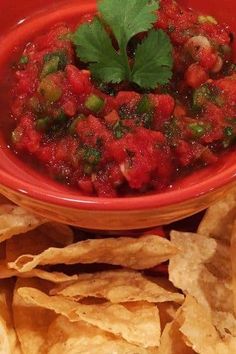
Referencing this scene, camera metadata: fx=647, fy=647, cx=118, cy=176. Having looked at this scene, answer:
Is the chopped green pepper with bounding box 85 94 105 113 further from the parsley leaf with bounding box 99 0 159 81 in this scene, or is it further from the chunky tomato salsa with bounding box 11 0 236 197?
the parsley leaf with bounding box 99 0 159 81

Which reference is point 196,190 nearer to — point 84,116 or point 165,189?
point 165,189

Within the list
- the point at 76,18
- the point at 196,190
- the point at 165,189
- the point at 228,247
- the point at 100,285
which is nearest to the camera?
the point at 196,190

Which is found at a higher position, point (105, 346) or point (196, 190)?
point (196, 190)

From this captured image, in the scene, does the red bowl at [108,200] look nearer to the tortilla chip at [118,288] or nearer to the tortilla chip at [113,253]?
the tortilla chip at [113,253]

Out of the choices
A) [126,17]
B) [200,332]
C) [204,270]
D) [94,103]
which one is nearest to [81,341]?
[200,332]

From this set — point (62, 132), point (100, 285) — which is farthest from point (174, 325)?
point (62, 132)

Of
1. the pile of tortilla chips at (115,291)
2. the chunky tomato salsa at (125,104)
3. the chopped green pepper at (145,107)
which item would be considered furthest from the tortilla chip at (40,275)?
the chopped green pepper at (145,107)
